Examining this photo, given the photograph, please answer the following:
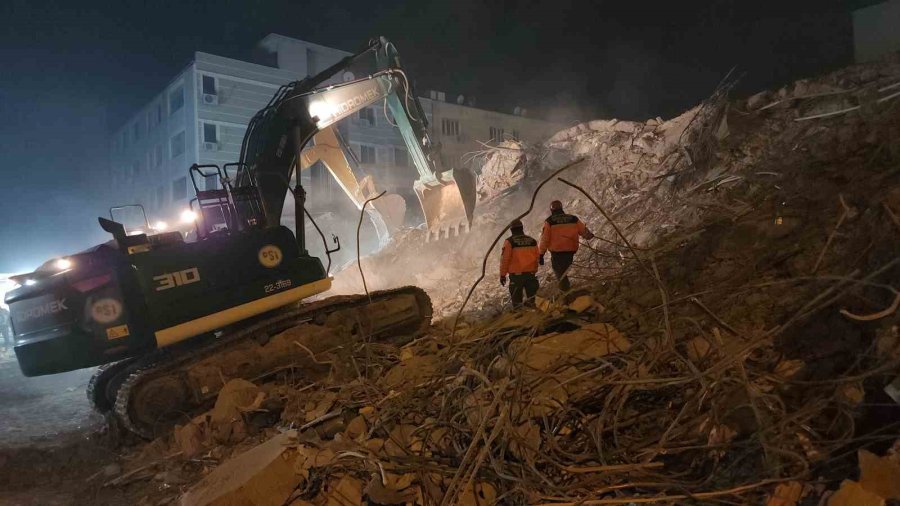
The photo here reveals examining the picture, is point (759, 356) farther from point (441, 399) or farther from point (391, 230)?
point (391, 230)

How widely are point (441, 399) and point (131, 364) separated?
3.90 m

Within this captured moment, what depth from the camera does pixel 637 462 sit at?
3248mm

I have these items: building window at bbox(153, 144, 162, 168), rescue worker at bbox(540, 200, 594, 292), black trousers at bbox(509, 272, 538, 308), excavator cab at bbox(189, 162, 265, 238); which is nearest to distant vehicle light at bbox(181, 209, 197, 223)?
excavator cab at bbox(189, 162, 265, 238)

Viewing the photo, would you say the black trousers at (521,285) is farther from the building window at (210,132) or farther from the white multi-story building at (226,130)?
the building window at (210,132)

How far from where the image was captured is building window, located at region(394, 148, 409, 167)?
103ft

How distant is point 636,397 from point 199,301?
4295mm

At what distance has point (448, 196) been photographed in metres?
10.3

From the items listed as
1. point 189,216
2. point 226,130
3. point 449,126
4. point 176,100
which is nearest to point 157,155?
point 176,100

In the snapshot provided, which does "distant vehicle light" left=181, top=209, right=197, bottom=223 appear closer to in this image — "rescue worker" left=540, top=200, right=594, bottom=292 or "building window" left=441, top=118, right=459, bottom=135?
"rescue worker" left=540, top=200, right=594, bottom=292

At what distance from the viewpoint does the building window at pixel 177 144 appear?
25.9 m

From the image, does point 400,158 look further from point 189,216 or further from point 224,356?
point 224,356

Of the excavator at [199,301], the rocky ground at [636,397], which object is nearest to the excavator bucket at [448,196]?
the excavator at [199,301]

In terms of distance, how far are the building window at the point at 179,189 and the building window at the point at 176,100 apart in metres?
3.24

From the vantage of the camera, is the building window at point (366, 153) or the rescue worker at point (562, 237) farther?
the building window at point (366, 153)
